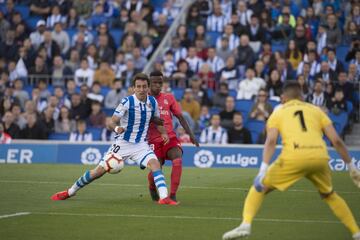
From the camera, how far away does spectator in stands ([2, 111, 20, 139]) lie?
83.4ft

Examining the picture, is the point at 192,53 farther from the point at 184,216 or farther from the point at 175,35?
A: the point at 184,216

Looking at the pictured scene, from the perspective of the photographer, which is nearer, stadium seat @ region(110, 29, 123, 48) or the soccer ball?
the soccer ball

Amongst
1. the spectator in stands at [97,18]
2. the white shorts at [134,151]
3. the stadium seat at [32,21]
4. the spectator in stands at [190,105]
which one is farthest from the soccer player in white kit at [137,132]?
the stadium seat at [32,21]

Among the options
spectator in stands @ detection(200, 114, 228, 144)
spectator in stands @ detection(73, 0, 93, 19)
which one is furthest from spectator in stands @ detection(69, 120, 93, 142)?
spectator in stands @ detection(73, 0, 93, 19)

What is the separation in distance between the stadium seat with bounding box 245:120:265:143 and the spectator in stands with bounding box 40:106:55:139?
544 cm

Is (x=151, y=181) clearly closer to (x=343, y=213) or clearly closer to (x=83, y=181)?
(x=83, y=181)

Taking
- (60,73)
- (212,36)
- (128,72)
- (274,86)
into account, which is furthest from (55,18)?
(274,86)

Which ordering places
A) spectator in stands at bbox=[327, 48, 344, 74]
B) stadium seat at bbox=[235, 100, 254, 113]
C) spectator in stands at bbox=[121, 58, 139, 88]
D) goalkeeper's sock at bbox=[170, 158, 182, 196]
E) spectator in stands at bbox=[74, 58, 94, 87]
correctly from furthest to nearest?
spectator in stands at bbox=[74, 58, 94, 87] < spectator in stands at bbox=[121, 58, 139, 88] < stadium seat at bbox=[235, 100, 254, 113] < spectator in stands at bbox=[327, 48, 344, 74] < goalkeeper's sock at bbox=[170, 158, 182, 196]

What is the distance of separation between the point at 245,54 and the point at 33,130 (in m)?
6.06

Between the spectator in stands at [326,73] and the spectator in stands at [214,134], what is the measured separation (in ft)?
9.30

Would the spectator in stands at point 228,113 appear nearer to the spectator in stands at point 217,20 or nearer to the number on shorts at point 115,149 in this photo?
the spectator in stands at point 217,20

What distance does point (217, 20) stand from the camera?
88.4 feet

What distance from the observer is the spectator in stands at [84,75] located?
26.9m

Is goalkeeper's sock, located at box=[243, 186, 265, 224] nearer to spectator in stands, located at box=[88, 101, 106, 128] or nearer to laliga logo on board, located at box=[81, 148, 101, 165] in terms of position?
laliga logo on board, located at box=[81, 148, 101, 165]
